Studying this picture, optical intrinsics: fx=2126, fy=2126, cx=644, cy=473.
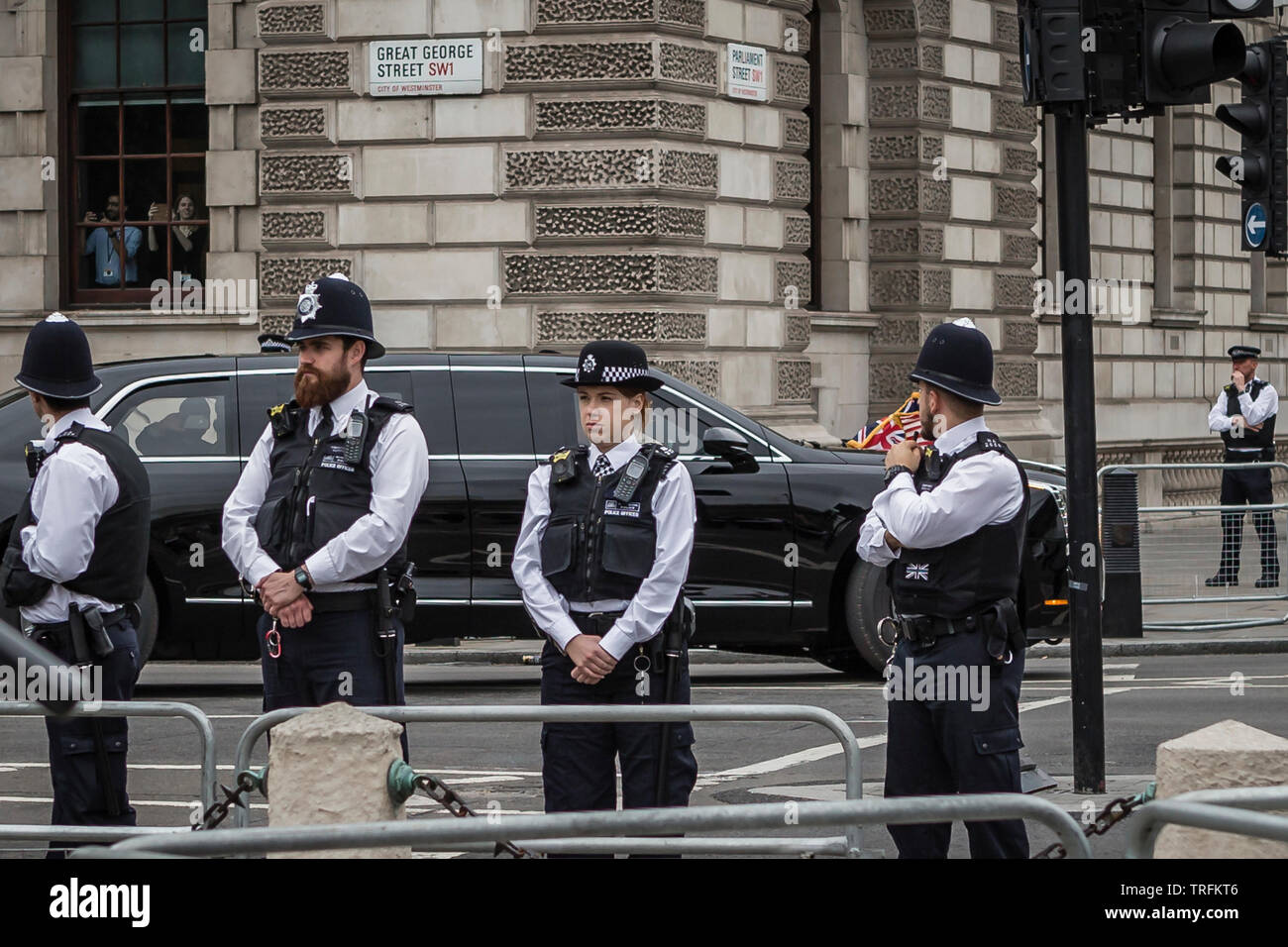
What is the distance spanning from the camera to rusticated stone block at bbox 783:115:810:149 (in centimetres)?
1900

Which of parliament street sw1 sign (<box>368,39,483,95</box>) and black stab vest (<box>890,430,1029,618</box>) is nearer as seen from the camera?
black stab vest (<box>890,430,1029,618</box>)

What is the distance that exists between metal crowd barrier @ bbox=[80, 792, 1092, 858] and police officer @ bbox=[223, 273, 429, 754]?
2.43 m

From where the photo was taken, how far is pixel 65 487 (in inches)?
258

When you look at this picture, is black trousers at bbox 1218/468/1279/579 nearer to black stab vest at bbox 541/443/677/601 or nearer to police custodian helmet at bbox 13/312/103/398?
black stab vest at bbox 541/443/677/601

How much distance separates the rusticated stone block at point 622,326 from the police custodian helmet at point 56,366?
10.6 m

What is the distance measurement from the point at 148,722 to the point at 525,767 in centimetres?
264

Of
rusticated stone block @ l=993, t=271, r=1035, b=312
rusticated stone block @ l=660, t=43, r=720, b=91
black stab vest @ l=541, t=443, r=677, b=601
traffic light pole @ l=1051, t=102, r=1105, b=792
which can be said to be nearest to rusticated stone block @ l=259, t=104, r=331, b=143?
rusticated stone block @ l=660, t=43, r=720, b=91

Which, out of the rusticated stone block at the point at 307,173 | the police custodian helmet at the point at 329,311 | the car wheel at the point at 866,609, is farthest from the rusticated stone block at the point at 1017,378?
the police custodian helmet at the point at 329,311

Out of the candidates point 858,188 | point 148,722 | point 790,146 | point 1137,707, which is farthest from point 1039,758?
point 858,188

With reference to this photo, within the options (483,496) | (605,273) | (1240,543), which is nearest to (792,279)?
(605,273)

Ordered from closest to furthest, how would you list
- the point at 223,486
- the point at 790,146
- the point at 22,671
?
the point at 22,671 < the point at 223,486 < the point at 790,146

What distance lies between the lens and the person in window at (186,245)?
19547 mm

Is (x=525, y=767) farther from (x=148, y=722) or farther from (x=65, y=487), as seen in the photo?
(x=65, y=487)

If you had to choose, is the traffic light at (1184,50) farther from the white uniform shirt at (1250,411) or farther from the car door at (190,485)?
the white uniform shirt at (1250,411)
